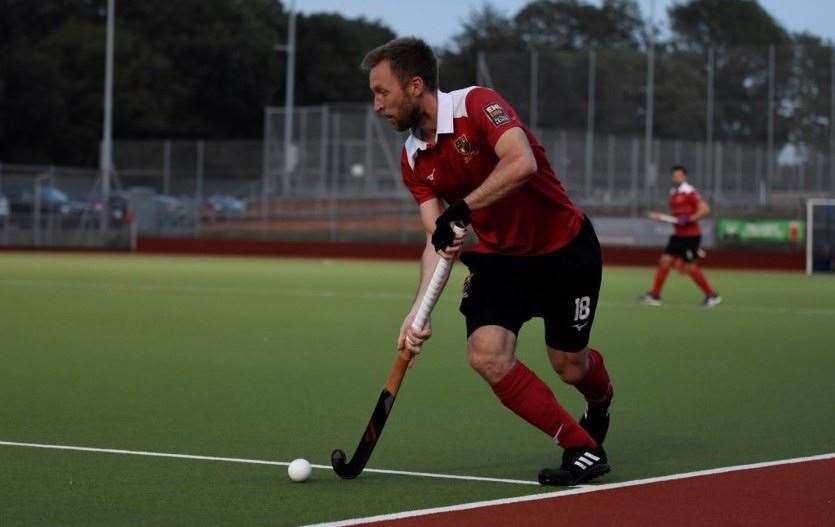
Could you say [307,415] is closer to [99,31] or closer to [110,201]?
[110,201]

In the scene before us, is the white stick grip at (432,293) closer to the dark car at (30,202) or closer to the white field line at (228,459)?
the white field line at (228,459)

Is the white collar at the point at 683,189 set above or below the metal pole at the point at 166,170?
below

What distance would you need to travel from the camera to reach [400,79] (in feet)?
21.3

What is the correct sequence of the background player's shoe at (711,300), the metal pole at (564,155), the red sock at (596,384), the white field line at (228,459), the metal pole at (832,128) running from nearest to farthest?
1. the white field line at (228,459)
2. the red sock at (596,384)
3. the background player's shoe at (711,300)
4. the metal pole at (832,128)
5. the metal pole at (564,155)

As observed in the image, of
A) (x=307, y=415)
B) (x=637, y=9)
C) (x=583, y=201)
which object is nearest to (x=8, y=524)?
(x=307, y=415)

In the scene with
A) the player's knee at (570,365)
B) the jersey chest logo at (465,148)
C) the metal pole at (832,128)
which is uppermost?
the metal pole at (832,128)

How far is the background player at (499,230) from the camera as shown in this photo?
647cm

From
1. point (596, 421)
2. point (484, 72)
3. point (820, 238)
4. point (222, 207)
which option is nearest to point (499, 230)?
point (596, 421)

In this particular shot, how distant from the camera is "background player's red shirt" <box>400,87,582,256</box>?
6.50 meters

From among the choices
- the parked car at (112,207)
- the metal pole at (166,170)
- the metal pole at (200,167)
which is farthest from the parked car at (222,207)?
the parked car at (112,207)

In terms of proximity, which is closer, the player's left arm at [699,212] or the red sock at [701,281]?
the red sock at [701,281]

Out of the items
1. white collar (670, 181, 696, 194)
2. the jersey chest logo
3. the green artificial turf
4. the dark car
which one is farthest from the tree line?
the jersey chest logo

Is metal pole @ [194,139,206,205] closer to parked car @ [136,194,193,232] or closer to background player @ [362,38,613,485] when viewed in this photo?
parked car @ [136,194,193,232]

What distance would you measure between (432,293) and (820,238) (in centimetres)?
2927
